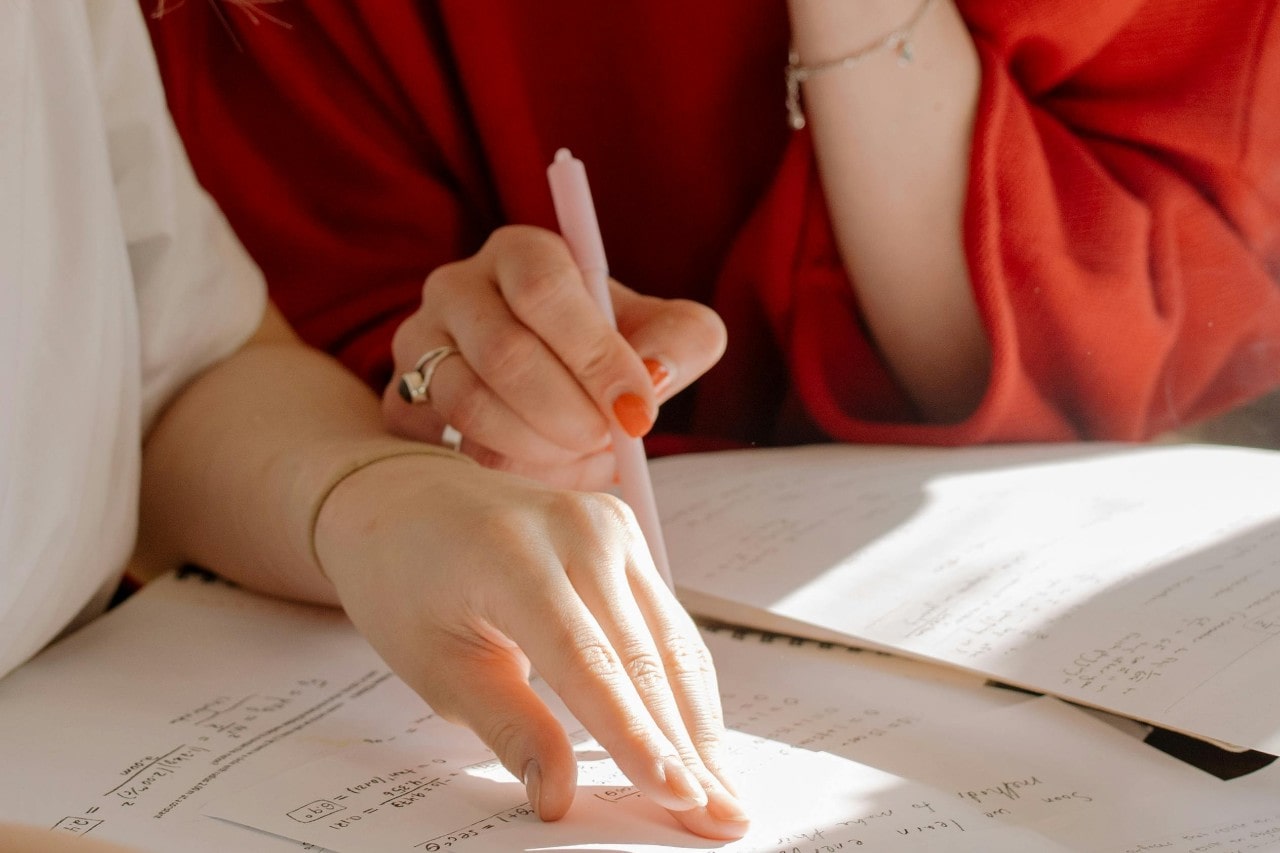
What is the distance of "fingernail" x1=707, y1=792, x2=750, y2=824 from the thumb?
48mm

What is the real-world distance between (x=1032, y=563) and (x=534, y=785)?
11.3 inches

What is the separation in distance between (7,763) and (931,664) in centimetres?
37

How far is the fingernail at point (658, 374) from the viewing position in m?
0.59

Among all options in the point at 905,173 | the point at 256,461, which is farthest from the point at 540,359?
the point at 905,173

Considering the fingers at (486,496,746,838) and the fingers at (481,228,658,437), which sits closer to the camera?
the fingers at (486,496,746,838)

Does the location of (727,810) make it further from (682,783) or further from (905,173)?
(905,173)

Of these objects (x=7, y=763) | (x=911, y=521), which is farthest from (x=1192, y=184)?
(x=7, y=763)

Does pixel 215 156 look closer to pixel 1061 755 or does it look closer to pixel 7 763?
pixel 7 763

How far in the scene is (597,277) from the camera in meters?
0.61

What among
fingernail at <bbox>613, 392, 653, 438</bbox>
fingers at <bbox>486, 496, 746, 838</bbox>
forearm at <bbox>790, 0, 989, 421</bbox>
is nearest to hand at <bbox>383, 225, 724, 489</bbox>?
fingernail at <bbox>613, 392, 653, 438</bbox>

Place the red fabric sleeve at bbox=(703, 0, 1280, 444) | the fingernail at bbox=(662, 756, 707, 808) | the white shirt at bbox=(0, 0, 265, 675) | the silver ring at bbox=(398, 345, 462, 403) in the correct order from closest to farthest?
the fingernail at bbox=(662, 756, 707, 808) → the white shirt at bbox=(0, 0, 265, 675) → the silver ring at bbox=(398, 345, 462, 403) → the red fabric sleeve at bbox=(703, 0, 1280, 444)

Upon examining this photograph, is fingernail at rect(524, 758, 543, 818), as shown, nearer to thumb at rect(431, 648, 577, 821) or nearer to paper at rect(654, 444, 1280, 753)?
thumb at rect(431, 648, 577, 821)

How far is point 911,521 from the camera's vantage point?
0.64 meters

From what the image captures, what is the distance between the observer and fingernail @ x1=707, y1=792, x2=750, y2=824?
39 centimetres
